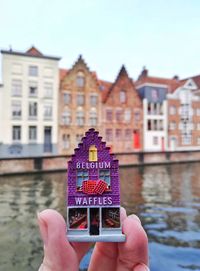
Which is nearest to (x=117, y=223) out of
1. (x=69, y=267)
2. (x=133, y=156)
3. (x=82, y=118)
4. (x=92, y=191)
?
(x=92, y=191)

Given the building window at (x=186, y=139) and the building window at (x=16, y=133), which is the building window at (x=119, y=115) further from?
the building window at (x=16, y=133)

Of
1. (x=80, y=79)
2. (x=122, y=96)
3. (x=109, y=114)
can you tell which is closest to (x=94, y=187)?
(x=80, y=79)

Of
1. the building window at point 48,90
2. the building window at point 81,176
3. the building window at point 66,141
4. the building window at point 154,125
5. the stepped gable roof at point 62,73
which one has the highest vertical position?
A: the stepped gable roof at point 62,73

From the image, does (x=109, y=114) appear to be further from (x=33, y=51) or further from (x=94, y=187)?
(x=94, y=187)

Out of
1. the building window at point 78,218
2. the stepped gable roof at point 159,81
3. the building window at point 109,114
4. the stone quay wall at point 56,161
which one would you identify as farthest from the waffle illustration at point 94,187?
the stepped gable roof at point 159,81

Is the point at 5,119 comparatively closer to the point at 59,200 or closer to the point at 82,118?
the point at 82,118

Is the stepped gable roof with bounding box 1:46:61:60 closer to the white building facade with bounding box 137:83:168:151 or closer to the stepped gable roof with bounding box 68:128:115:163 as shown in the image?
the white building facade with bounding box 137:83:168:151
